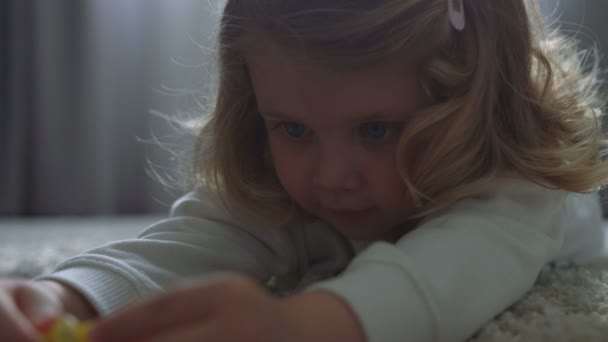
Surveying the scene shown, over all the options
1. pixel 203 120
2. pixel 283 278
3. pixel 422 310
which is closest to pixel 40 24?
pixel 203 120

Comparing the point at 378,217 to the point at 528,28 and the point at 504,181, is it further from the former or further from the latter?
the point at 528,28

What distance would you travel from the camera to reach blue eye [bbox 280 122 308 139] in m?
0.65

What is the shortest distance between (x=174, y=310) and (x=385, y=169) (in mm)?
310

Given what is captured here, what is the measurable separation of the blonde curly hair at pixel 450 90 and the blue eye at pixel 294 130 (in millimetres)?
80

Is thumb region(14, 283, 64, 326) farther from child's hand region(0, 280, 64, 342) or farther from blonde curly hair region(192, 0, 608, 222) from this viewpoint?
blonde curly hair region(192, 0, 608, 222)

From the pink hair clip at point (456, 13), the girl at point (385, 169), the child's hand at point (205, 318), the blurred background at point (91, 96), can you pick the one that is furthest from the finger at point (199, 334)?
the blurred background at point (91, 96)

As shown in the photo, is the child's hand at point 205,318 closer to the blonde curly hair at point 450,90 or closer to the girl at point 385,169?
the girl at point 385,169

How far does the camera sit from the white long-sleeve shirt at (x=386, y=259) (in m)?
0.48

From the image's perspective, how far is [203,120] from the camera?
0.84 metres

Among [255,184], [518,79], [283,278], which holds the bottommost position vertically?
[283,278]

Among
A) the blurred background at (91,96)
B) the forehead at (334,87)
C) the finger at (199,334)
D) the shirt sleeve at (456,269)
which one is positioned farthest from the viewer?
the blurred background at (91,96)

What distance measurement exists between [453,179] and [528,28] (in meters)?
0.17

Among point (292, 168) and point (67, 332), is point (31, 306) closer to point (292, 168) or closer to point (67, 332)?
point (67, 332)

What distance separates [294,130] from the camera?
66 cm
